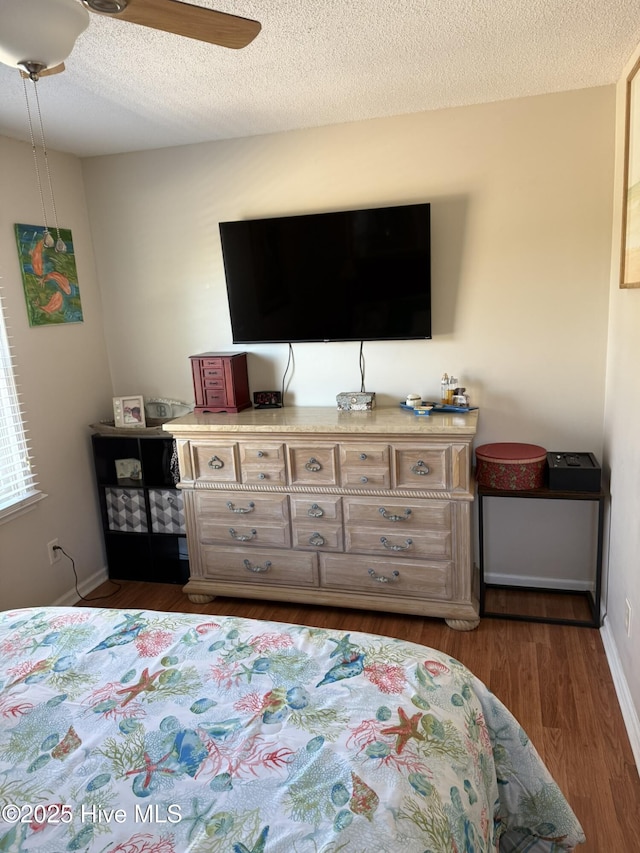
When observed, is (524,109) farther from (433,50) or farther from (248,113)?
(248,113)

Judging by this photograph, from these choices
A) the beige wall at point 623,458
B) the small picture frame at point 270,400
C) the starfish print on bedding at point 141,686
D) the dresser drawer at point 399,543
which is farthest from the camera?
the small picture frame at point 270,400

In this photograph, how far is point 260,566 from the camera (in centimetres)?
315

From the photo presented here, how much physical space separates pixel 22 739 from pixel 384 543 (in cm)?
189

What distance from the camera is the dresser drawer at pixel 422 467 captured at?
9.06 feet

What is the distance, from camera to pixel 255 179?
10.5 ft

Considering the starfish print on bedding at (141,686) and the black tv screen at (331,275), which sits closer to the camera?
the starfish print on bedding at (141,686)

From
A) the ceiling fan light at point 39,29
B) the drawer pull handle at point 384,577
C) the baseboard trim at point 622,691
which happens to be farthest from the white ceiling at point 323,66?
the baseboard trim at point 622,691

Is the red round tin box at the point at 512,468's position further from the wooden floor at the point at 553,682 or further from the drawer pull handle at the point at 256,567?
the drawer pull handle at the point at 256,567

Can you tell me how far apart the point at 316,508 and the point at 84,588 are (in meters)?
1.53

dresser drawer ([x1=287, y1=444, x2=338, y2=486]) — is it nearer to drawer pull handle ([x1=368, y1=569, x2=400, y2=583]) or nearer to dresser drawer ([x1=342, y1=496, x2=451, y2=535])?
dresser drawer ([x1=342, y1=496, x2=451, y2=535])

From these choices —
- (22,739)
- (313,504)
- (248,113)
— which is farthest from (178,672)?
(248,113)

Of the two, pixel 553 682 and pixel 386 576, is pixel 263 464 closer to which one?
pixel 386 576

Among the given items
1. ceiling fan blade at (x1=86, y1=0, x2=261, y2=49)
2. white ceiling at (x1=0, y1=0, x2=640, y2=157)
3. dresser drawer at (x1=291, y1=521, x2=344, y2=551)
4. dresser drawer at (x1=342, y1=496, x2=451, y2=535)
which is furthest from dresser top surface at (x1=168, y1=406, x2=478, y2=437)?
ceiling fan blade at (x1=86, y1=0, x2=261, y2=49)

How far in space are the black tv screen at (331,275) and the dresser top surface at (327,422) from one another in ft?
1.29
